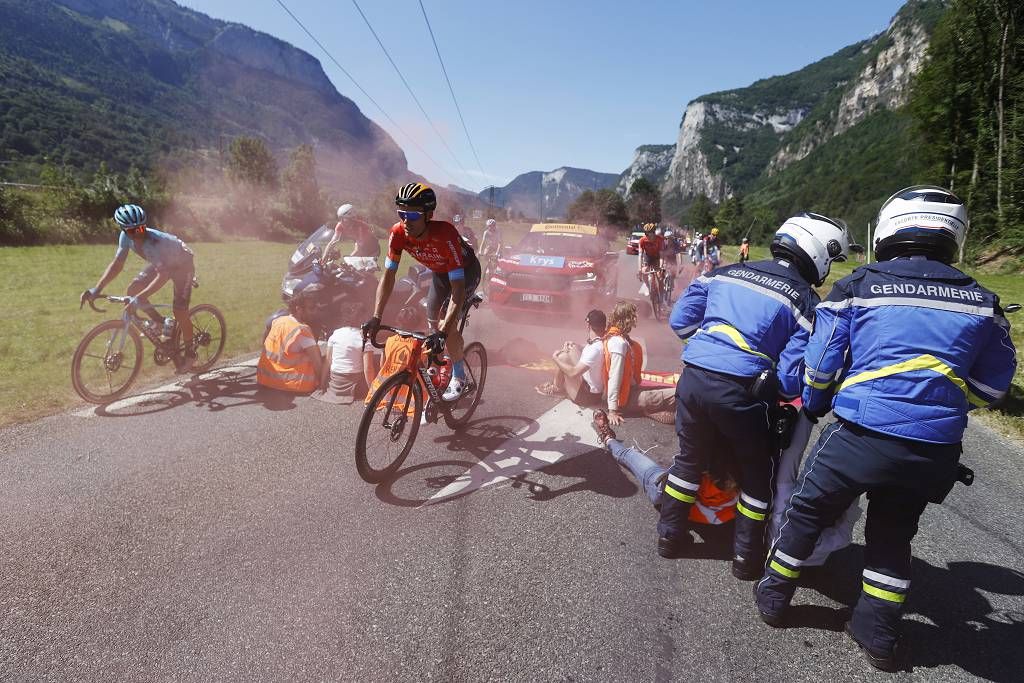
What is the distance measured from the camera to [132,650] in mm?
2375

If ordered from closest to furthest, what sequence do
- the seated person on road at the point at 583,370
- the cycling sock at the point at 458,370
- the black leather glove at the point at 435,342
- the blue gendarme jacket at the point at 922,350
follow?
the blue gendarme jacket at the point at 922,350, the black leather glove at the point at 435,342, the cycling sock at the point at 458,370, the seated person on road at the point at 583,370

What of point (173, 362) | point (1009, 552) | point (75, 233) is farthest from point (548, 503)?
point (75, 233)

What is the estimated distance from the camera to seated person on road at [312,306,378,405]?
18.7 ft

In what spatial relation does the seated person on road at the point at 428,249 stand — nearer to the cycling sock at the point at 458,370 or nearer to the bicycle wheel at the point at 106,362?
the cycling sock at the point at 458,370

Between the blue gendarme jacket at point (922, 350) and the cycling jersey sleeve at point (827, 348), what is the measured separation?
0.02m

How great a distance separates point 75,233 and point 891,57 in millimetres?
200284

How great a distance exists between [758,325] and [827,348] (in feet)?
1.40

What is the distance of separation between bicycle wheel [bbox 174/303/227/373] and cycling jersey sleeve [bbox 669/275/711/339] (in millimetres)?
5912

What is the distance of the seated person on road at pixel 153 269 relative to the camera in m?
5.50

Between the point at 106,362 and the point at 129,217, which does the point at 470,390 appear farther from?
the point at 129,217

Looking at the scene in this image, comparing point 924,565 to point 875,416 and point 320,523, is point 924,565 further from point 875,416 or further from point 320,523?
point 320,523

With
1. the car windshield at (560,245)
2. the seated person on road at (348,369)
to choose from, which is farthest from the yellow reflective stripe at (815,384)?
the car windshield at (560,245)

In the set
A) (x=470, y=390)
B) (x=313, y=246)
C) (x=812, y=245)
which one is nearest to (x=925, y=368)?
(x=812, y=245)

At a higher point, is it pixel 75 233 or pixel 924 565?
pixel 75 233
